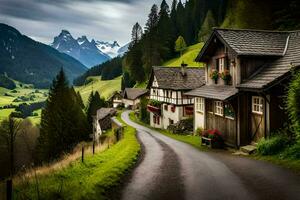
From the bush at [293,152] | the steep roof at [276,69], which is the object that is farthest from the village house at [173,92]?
the bush at [293,152]

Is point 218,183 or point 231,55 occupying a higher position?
point 231,55

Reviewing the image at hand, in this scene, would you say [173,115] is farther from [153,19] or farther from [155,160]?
[153,19]

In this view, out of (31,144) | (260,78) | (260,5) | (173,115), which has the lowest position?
(31,144)

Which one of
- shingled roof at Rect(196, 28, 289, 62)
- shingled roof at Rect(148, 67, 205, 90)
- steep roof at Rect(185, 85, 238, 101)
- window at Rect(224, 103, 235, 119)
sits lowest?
window at Rect(224, 103, 235, 119)

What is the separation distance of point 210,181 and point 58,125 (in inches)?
1816

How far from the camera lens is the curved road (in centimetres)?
1113

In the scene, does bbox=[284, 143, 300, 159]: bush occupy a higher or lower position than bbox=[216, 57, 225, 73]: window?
lower

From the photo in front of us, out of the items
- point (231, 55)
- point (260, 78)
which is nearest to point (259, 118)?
point (260, 78)

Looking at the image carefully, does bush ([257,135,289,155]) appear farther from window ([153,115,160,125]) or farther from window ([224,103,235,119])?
window ([153,115,160,125])

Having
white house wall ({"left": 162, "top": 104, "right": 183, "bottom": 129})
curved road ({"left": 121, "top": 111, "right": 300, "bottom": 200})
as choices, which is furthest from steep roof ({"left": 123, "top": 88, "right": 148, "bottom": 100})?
curved road ({"left": 121, "top": 111, "right": 300, "bottom": 200})

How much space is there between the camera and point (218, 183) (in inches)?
500

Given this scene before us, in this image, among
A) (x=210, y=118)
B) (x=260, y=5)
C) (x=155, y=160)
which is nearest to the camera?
(x=155, y=160)

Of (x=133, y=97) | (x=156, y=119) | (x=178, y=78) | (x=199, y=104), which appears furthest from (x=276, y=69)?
(x=133, y=97)

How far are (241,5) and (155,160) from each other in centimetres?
6714
